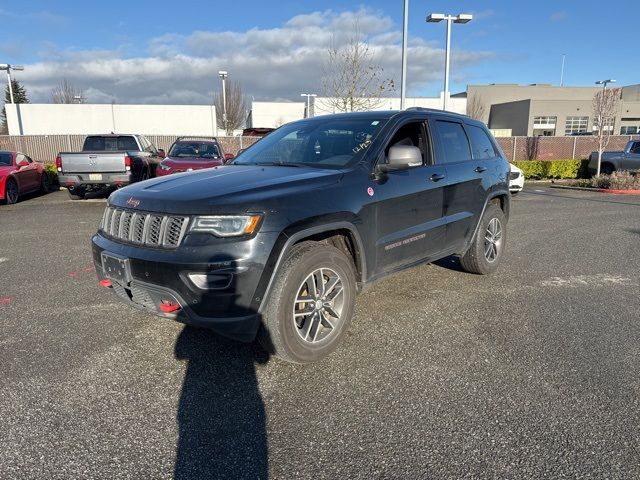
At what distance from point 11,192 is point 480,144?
39.6 feet

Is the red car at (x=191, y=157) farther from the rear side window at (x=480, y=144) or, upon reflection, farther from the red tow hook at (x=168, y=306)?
the red tow hook at (x=168, y=306)

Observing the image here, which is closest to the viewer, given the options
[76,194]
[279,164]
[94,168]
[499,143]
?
[279,164]

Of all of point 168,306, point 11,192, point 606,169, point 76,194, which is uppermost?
point 606,169

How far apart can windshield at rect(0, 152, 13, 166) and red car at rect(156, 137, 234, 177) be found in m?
3.98

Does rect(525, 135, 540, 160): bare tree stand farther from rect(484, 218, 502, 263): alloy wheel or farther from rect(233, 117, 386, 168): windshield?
rect(233, 117, 386, 168): windshield

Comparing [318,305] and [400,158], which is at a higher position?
[400,158]

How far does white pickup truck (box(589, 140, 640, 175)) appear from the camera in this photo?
18.6m

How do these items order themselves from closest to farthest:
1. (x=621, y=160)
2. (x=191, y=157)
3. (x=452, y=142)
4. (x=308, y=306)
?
(x=308, y=306) → (x=452, y=142) → (x=191, y=157) → (x=621, y=160)

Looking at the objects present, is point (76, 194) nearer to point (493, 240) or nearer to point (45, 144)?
point (493, 240)

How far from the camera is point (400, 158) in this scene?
3.70 metres

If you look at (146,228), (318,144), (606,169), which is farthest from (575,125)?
(146,228)

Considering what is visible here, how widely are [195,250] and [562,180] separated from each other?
21.9 meters

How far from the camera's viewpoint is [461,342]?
12.5ft

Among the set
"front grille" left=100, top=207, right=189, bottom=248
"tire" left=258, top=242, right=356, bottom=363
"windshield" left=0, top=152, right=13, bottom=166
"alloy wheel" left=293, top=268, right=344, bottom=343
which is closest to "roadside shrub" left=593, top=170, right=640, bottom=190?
"tire" left=258, top=242, right=356, bottom=363
